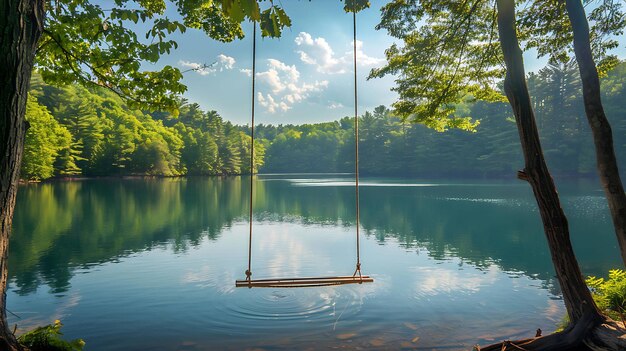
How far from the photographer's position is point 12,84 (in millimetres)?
2441

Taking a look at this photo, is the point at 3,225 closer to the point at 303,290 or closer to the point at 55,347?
the point at 55,347

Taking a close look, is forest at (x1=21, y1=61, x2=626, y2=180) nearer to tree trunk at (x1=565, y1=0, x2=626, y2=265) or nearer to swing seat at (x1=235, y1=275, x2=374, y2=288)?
swing seat at (x1=235, y1=275, x2=374, y2=288)

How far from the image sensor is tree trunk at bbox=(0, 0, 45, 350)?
2406 mm

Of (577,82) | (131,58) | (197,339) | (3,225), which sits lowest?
(197,339)

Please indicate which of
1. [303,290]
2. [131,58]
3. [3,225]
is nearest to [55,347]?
[3,225]

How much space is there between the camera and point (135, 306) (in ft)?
23.9

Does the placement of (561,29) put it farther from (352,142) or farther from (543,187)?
(352,142)

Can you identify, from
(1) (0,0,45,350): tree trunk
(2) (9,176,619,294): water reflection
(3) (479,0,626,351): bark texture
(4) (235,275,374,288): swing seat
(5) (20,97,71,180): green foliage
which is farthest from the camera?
(5) (20,97,71,180): green foliage

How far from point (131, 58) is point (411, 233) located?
12.9 meters

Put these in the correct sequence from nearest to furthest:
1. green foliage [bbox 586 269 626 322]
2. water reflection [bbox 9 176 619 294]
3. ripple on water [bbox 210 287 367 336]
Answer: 1. green foliage [bbox 586 269 626 322]
2. ripple on water [bbox 210 287 367 336]
3. water reflection [bbox 9 176 619 294]

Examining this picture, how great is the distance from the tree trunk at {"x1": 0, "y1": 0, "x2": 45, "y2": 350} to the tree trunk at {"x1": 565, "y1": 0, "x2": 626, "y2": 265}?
4.15 metres

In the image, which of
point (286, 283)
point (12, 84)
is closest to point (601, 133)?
point (286, 283)

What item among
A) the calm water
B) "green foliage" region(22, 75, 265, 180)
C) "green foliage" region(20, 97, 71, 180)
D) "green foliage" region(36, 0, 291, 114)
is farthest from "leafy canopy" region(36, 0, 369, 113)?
"green foliage" region(20, 97, 71, 180)

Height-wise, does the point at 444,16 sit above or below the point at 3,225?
above
